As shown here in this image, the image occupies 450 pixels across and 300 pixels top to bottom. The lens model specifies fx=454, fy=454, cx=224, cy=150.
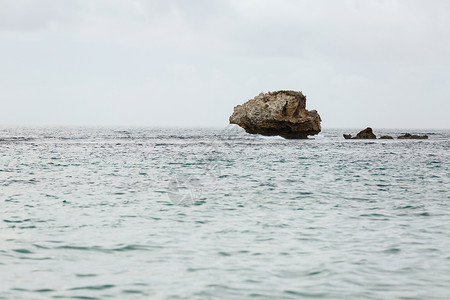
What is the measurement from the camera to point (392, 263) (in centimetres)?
787

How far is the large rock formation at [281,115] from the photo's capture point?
77.4m

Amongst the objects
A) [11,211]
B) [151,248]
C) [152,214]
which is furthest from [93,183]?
[151,248]

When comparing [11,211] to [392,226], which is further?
[11,211]

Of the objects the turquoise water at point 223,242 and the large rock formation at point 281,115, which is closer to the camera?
the turquoise water at point 223,242

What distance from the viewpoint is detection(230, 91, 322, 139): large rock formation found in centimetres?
7744

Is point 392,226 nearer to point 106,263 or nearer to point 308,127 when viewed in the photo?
point 106,263

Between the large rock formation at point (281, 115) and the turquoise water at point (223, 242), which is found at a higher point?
the large rock formation at point (281, 115)

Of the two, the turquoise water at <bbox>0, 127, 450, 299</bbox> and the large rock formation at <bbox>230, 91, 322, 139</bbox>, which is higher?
the large rock formation at <bbox>230, 91, 322, 139</bbox>

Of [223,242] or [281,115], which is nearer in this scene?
[223,242]

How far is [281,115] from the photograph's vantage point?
77188mm

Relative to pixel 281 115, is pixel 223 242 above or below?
below

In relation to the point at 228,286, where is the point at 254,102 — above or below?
above

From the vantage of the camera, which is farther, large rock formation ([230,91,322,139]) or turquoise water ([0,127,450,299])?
large rock formation ([230,91,322,139])

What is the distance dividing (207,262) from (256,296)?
71.1 inches
